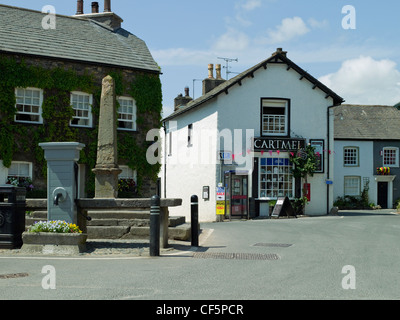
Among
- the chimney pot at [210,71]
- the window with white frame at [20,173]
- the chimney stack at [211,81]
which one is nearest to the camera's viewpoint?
the window with white frame at [20,173]

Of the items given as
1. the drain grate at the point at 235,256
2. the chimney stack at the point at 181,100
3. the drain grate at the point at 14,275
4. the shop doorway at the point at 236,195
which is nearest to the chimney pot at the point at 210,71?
the chimney stack at the point at 181,100

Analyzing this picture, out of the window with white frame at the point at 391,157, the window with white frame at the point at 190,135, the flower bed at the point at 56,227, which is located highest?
the window with white frame at the point at 190,135

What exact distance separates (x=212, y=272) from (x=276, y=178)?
19774 millimetres

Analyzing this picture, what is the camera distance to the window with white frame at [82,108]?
22.6 metres

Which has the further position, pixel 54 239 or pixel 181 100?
pixel 181 100

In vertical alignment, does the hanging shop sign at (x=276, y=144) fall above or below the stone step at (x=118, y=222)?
A: above

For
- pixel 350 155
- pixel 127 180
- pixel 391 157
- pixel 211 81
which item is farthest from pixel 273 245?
pixel 391 157

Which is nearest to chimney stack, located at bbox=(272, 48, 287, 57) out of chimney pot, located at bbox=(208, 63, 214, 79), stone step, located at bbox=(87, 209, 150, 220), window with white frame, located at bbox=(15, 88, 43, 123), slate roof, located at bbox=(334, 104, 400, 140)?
chimney pot, located at bbox=(208, 63, 214, 79)

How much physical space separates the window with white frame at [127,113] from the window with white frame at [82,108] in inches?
53.9

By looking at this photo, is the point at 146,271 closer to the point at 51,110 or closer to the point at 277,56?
the point at 51,110

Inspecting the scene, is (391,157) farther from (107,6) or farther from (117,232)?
(117,232)

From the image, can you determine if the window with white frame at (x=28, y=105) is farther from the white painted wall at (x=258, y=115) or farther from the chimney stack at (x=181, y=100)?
the chimney stack at (x=181, y=100)

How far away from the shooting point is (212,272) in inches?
327

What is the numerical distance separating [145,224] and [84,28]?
611 inches
